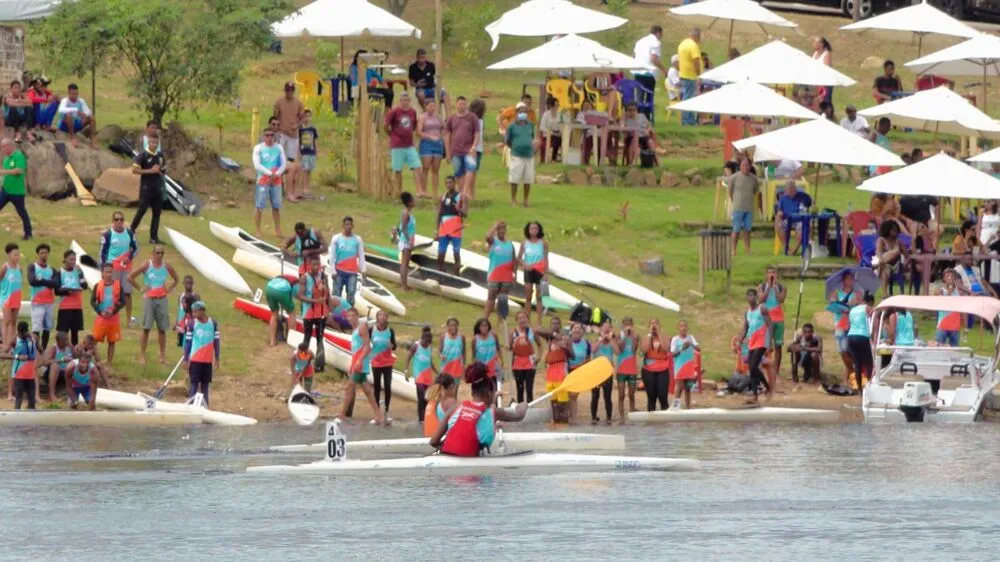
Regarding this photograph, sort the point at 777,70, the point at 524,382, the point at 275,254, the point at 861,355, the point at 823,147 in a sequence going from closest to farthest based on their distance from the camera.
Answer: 1. the point at 524,382
2. the point at 861,355
3. the point at 275,254
4. the point at 823,147
5. the point at 777,70

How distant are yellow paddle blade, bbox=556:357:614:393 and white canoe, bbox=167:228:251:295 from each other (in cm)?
653

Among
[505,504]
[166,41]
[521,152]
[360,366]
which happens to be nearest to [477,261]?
[521,152]

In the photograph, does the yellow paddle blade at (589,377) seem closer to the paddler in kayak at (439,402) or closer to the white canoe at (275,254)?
the paddler in kayak at (439,402)

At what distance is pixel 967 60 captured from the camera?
125 feet

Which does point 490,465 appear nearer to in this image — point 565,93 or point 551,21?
point 565,93

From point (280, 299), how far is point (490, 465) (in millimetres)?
7610

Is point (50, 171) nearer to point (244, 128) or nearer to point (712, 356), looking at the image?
point (244, 128)

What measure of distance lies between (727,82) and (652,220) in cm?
284

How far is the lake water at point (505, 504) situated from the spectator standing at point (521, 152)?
9514 millimetres

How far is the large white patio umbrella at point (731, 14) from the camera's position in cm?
4072

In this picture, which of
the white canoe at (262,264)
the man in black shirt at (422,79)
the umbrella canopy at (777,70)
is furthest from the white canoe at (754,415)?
the man in black shirt at (422,79)

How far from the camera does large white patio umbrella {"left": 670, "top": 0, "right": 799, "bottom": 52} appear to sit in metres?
40.7

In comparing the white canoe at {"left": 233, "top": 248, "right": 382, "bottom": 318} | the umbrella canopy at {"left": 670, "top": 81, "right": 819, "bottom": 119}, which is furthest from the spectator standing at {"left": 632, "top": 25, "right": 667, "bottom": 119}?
the white canoe at {"left": 233, "top": 248, "right": 382, "bottom": 318}

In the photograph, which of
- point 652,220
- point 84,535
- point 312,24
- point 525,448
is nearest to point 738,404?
point 525,448
